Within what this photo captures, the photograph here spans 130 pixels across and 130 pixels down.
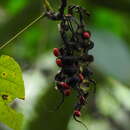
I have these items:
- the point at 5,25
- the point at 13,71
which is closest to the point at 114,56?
the point at 5,25

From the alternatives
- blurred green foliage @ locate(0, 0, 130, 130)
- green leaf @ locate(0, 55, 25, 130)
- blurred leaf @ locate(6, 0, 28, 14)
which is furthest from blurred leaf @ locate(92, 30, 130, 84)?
green leaf @ locate(0, 55, 25, 130)

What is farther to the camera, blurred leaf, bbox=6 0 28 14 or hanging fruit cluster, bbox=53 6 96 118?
blurred leaf, bbox=6 0 28 14

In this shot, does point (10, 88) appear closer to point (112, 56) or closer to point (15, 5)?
point (112, 56)

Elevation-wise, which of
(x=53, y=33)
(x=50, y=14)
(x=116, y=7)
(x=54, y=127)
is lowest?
(x=54, y=127)

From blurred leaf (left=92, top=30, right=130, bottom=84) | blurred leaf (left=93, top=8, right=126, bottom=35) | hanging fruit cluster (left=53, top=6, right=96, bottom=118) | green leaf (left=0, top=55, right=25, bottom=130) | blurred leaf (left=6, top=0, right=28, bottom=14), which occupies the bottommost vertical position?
green leaf (left=0, top=55, right=25, bottom=130)

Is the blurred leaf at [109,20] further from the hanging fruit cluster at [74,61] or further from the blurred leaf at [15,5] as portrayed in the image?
the hanging fruit cluster at [74,61]

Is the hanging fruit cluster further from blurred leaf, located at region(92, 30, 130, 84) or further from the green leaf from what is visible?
blurred leaf, located at region(92, 30, 130, 84)

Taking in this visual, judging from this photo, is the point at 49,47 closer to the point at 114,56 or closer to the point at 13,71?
the point at 114,56

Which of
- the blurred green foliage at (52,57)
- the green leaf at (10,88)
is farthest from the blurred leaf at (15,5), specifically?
the green leaf at (10,88)
